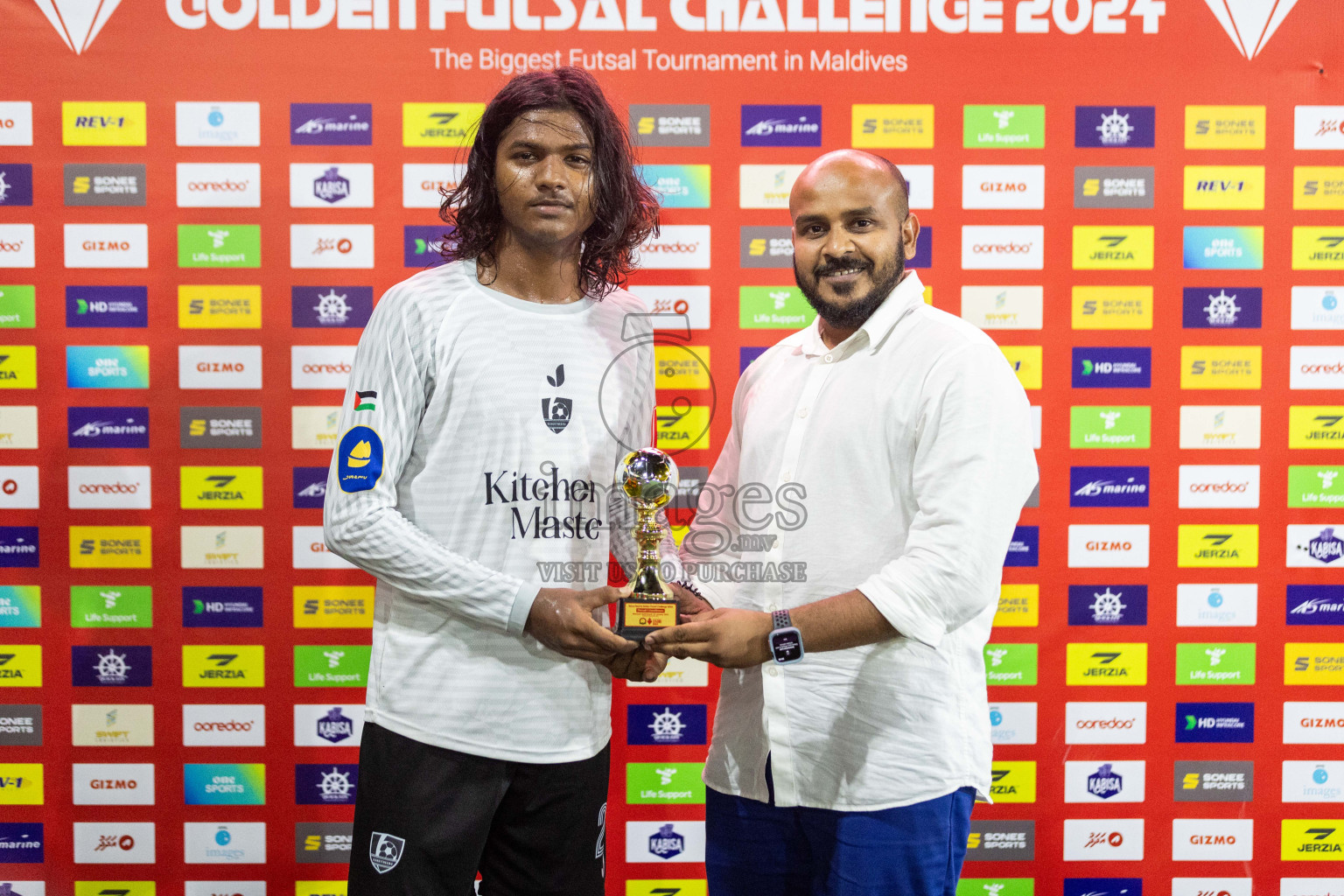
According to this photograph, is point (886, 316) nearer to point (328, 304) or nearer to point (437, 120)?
point (437, 120)

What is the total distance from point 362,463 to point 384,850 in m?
0.79

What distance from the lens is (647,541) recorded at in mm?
1784

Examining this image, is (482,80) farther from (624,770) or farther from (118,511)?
(624,770)

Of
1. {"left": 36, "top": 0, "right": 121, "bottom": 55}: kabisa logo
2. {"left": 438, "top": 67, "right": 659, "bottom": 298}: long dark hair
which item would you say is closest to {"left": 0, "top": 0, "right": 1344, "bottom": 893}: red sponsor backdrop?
{"left": 36, "top": 0, "right": 121, "bottom": 55}: kabisa logo

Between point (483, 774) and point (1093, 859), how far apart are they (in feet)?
7.14

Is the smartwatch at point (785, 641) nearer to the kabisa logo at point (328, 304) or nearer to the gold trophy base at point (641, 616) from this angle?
the gold trophy base at point (641, 616)

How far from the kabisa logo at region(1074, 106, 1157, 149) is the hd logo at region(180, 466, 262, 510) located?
9.21ft

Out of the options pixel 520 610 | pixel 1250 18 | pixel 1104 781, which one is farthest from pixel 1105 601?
pixel 520 610

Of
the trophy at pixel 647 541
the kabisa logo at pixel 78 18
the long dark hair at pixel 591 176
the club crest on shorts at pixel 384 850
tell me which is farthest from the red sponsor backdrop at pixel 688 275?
the club crest on shorts at pixel 384 850

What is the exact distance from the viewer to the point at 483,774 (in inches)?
68.5

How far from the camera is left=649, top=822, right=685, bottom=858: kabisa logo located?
276cm

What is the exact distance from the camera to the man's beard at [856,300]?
5.88ft

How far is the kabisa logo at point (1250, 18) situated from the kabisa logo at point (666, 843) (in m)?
3.08

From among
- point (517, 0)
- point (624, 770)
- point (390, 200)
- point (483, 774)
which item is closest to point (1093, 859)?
point (624, 770)
